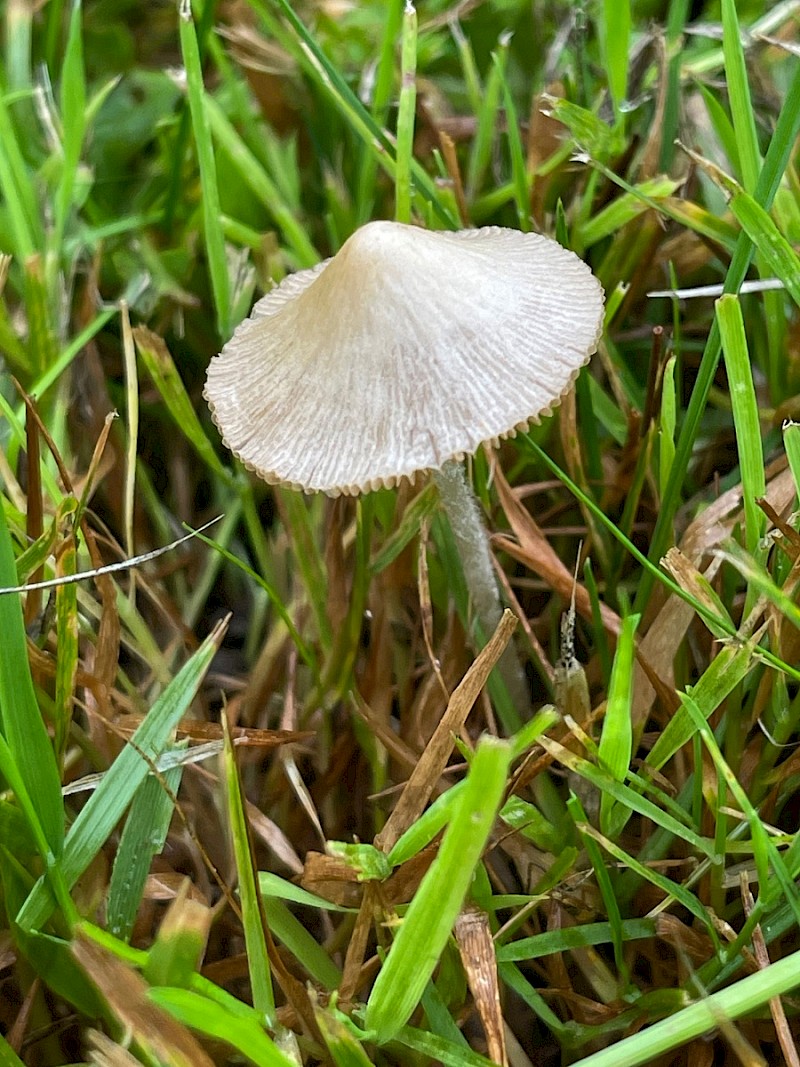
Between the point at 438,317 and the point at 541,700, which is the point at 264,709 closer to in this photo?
the point at 541,700

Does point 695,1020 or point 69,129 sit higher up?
point 69,129

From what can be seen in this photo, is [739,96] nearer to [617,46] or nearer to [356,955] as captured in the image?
[617,46]

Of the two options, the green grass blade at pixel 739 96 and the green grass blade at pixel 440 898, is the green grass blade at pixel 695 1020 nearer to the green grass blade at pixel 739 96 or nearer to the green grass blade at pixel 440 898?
the green grass blade at pixel 440 898

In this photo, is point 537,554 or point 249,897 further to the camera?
point 537,554

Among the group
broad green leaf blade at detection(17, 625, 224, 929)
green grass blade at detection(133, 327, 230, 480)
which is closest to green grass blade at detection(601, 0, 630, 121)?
green grass blade at detection(133, 327, 230, 480)

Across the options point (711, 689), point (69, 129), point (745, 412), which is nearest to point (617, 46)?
point (745, 412)

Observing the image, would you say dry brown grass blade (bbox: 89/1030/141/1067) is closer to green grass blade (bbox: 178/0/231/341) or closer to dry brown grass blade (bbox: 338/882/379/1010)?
dry brown grass blade (bbox: 338/882/379/1010)
